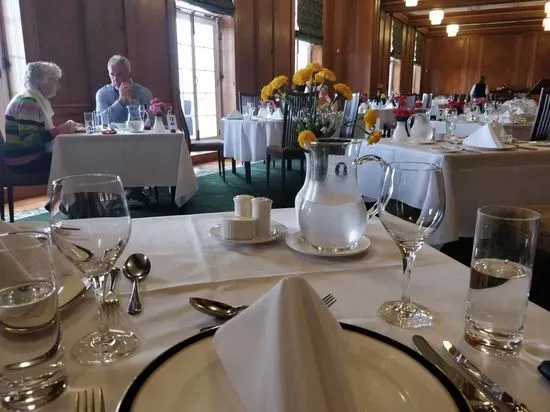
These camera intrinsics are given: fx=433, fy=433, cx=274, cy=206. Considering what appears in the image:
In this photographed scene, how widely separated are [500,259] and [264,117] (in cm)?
468

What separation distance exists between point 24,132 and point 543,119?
3.65 m

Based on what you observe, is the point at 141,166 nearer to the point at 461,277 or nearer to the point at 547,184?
the point at 547,184

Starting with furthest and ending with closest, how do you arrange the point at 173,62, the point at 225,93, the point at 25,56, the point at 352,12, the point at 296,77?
1. the point at 352,12
2. the point at 225,93
3. the point at 173,62
4. the point at 25,56
5. the point at 296,77

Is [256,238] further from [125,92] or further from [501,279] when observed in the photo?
[125,92]

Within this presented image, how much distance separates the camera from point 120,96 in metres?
4.02

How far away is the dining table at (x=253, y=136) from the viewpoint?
183 inches

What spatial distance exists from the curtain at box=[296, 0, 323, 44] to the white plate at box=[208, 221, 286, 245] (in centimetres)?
825

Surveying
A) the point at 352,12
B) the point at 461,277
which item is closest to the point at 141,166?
the point at 461,277

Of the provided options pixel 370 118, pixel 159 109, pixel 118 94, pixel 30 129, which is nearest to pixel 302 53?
pixel 118 94

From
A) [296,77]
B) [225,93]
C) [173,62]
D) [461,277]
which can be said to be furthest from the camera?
[225,93]

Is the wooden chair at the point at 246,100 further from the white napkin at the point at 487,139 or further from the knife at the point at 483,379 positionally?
the knife at the point at 483,379

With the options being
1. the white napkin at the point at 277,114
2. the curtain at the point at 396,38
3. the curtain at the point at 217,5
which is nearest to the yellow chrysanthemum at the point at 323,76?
the white napkin at the point at 277,114

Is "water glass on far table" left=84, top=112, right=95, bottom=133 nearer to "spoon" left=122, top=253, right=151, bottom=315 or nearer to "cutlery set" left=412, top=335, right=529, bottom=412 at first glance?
"spoon" left=122, top=253, right=151, bottom=315

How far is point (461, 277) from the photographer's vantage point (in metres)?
0.74
